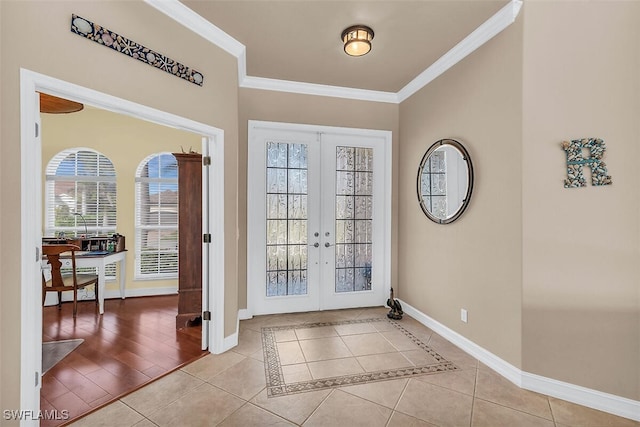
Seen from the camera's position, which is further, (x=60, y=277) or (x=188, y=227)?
(x=60, y=277)

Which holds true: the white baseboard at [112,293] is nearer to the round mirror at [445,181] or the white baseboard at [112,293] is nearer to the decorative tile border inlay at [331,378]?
the decorative tile border inlay at [331,378]

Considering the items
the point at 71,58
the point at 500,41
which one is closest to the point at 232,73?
the point at 71,58

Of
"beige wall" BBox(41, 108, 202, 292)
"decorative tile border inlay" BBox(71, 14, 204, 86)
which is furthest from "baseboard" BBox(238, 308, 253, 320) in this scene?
"decorative tile border inlay" BBox(71, 14, 204, 86)

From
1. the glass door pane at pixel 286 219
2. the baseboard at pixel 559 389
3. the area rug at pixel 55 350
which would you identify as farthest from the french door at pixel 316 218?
the area rug at pixel 55 350

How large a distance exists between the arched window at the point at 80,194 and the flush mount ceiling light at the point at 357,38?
3.97m

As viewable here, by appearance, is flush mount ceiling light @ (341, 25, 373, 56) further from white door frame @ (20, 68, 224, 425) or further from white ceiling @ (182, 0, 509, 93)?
white door frame @ (20, 68, 224, 425)

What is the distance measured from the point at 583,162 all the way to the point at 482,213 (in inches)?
31.1

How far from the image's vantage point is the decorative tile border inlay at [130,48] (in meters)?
1.80

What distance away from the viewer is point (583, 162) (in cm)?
209

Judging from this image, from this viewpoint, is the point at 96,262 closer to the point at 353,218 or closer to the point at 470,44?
the point at 353,218

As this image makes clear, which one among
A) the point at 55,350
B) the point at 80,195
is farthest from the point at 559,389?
the point at 80,195

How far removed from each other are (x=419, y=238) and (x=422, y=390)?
1.78 metres

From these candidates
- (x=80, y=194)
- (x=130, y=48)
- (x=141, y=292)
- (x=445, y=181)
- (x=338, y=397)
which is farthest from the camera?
(x=141, y=292)

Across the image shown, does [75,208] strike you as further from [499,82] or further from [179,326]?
[499,82]
